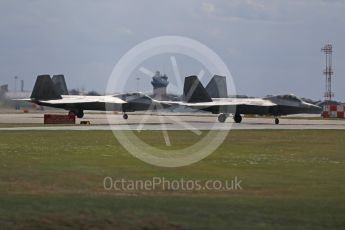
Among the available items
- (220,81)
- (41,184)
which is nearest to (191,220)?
→ (41,184)

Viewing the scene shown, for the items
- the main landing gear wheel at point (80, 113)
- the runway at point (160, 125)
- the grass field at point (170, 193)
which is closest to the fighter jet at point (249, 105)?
the runway at point (160, 125)

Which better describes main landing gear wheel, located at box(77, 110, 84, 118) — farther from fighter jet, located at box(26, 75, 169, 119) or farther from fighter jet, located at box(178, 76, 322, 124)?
fighter jet, located at box(178, 76, 322, 124)

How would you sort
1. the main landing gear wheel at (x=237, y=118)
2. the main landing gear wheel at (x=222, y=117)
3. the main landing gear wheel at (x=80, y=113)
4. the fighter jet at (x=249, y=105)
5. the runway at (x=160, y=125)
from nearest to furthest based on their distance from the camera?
the runway at (x=160, y=125)
the main landing gear wheel at (x=237, y=118)
the main landing gear wheel at (x=222, y=117)
the fighter jet at (x=249, y=105)
the main landing gear wheel at (x=80, y=113)

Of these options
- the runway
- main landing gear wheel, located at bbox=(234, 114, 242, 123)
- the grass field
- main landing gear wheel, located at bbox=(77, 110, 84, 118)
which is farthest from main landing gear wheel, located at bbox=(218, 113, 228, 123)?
the grass field

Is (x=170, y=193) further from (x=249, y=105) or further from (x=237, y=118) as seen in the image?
(x=249, y=105)

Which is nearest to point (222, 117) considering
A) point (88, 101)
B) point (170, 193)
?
point (88, 101)

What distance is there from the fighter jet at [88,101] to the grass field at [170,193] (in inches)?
1891

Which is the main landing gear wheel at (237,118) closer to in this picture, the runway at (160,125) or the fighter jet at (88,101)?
the runway at (160,125)

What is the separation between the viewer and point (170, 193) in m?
17.4

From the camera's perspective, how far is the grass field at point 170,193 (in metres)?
13.3

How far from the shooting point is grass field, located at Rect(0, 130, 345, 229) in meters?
13.3

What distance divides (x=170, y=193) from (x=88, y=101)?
6755cm

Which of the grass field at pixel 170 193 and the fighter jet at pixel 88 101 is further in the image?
the fighter jet at pixel 88 101

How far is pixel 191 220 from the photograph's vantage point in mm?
13438
